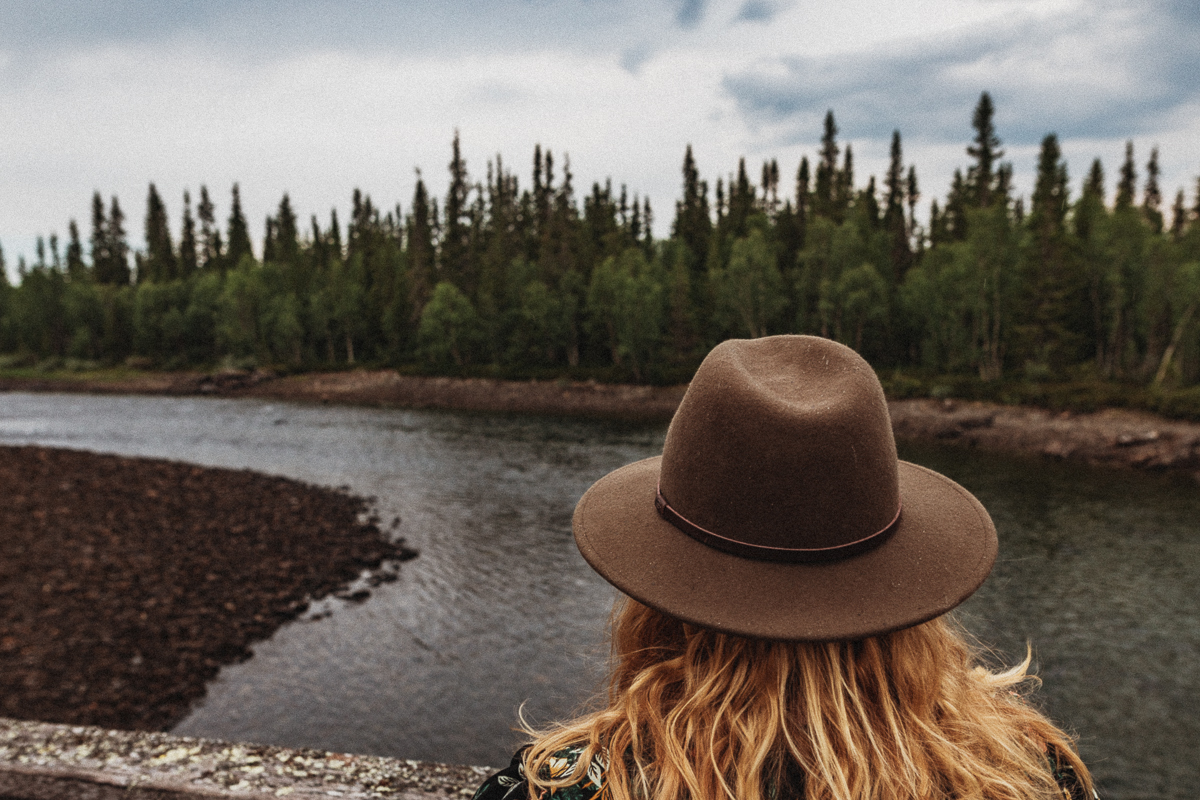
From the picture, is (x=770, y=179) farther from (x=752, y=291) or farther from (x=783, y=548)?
(x=783, y=548)

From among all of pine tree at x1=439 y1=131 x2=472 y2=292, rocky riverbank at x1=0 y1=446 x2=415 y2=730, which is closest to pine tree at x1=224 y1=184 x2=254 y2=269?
pine tree at x1=439 y1=131 x2=472 y2=292

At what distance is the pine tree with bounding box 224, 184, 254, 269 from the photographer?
103 m

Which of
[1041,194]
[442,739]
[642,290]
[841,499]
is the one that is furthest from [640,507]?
[1041,194]

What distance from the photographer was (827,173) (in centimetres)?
7412

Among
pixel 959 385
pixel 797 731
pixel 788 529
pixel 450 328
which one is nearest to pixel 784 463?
pixel 788 529

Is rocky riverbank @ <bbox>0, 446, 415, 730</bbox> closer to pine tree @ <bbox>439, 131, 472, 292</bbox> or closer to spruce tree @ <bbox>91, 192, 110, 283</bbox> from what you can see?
pine tree @ <bbox>439, 131, 472, 292</bbox>

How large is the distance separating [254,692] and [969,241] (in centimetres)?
5019

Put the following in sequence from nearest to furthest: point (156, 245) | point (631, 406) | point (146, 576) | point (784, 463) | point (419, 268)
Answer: point (784, 463) → point (146, 576) → point (631, 406) → point (419, 268) → point (156, 245)

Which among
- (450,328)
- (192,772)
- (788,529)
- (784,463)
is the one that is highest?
(450,328)

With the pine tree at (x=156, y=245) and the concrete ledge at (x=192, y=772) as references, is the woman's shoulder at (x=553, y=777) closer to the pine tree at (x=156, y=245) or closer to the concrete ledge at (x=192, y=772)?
the concrete ledge at (x=192, y=772)

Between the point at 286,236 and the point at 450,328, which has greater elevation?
the point at 286,236

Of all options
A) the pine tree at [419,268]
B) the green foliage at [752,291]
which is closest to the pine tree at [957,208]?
the green foliage at [752,291]

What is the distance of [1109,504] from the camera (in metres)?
22.0

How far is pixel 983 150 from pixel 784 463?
79.3 m
